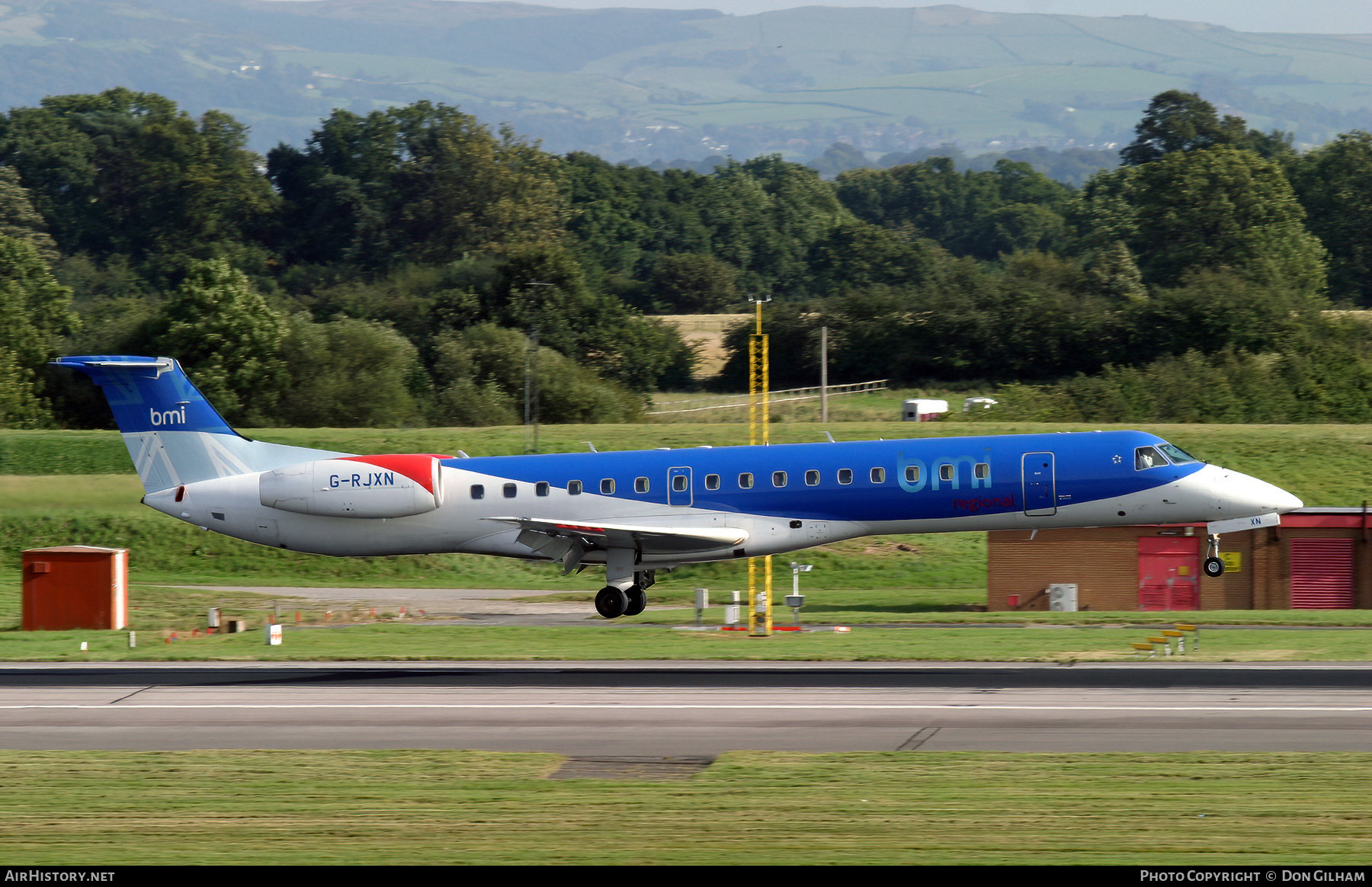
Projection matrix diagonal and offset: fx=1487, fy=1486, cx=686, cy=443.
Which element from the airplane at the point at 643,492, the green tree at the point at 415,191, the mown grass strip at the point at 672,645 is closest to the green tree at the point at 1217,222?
the green tree at the point at 415,191

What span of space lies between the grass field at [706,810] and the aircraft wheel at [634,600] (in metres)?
15.4

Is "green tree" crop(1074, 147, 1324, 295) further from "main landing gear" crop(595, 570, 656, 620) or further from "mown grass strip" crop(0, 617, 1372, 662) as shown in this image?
"main landing gear" crop(595, 570, 656, 620)

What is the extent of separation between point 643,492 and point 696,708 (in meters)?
11.1

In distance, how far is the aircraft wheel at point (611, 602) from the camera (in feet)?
118

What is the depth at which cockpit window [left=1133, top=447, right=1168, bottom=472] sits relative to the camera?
33438 mm

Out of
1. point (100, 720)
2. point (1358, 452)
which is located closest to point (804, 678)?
point (100, 720)

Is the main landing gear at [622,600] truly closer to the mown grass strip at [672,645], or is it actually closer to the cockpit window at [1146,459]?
the mown grass strip at [672,645]

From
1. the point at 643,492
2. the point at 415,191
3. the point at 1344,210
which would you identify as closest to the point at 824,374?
the point at 643,492

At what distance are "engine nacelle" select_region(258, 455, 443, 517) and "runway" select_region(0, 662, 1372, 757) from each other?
592 centimetres

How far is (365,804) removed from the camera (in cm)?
1772

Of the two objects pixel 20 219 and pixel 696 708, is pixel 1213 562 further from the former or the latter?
pixel 20 219

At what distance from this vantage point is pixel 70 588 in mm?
37969

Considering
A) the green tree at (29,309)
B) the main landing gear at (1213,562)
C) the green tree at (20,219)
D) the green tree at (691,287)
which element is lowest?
the main landing gear at (1213,562)

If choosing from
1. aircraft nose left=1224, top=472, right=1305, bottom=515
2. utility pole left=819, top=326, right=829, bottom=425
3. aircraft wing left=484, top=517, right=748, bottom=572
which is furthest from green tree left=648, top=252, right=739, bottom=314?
aircraft nose left=1224, top=472, right=1305, bottom=515
